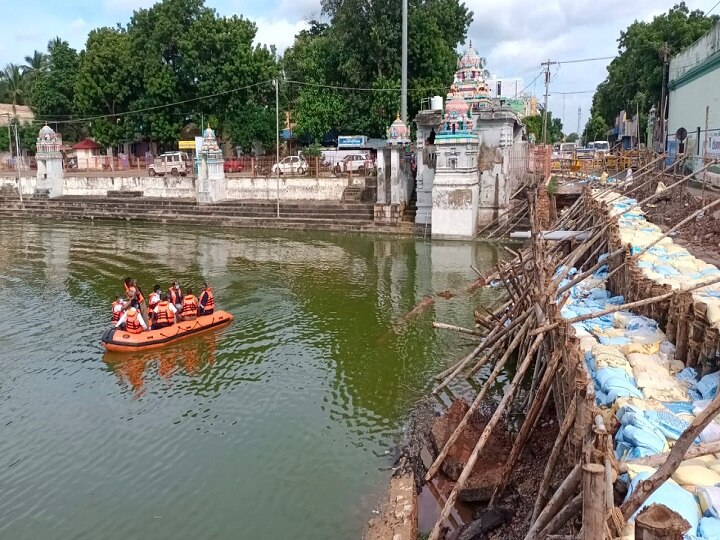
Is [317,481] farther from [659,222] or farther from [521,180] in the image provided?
[521,180]

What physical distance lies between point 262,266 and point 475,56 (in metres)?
13.1

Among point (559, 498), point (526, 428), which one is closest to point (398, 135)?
point (526, 428)

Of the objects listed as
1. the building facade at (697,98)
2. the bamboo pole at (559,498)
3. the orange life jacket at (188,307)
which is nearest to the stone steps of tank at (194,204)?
the building facade at (697,98)

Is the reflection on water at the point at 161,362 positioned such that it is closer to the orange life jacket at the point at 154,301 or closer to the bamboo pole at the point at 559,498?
the orange life jacket at the point at 154,301

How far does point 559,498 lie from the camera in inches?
162

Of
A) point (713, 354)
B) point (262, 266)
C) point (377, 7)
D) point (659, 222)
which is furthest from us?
point (377, 7)

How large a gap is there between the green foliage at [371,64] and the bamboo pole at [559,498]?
30607mm

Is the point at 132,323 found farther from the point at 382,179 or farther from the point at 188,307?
the point at 382,179

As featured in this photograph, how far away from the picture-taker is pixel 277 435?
877 centimetres

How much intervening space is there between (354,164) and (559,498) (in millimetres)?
28277

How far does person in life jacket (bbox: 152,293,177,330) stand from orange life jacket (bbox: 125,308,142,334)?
392mm

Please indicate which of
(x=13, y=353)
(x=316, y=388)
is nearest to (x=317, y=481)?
(x=316, y=388)

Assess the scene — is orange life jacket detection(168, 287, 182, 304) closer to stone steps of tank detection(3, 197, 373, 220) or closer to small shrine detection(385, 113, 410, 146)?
stone steps of tank detection(3, 197, 373, 220)

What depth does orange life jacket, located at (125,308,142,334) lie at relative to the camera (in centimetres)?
1205
